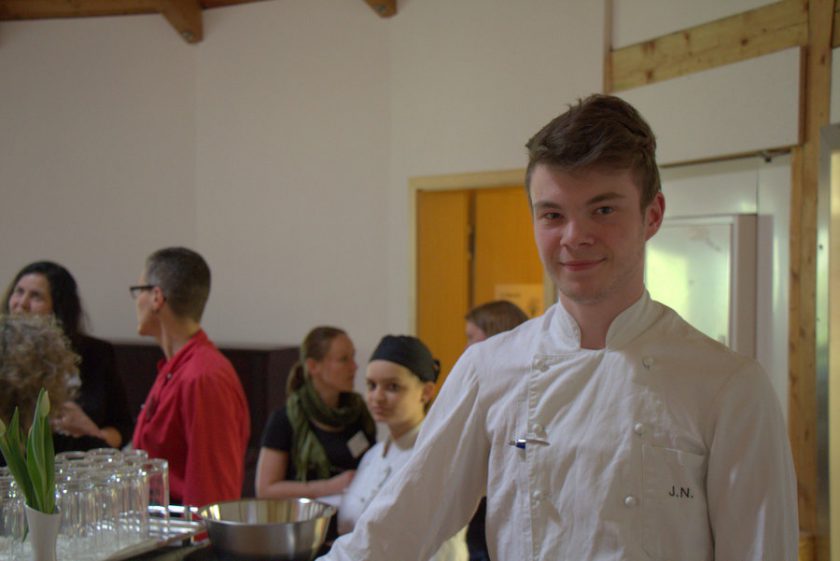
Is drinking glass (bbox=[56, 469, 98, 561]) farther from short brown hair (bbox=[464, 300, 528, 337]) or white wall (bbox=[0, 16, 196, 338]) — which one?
white wall (bbox=[0, 16, 196, 338])

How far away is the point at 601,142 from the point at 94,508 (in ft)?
3.67

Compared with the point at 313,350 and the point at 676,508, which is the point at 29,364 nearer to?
the point at 313,350

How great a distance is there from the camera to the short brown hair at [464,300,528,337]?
3.07m

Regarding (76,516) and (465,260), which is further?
(465,260)

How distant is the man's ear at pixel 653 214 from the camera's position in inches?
46.4

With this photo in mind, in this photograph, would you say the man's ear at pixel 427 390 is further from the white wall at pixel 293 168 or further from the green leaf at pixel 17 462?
the white wall at pixel 293 168

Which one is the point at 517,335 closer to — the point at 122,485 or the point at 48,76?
the point at 122,485

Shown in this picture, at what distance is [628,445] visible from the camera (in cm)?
111

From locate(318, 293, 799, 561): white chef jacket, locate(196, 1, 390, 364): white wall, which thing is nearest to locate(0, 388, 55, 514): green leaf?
locate(318, 293, 799, 561): white chef jacket

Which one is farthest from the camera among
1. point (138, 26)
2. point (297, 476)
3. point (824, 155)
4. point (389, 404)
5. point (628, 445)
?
point (138, 26)

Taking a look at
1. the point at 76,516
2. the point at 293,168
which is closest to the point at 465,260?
the point at 293,168

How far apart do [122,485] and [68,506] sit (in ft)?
0.36

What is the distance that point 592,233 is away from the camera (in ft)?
3.65

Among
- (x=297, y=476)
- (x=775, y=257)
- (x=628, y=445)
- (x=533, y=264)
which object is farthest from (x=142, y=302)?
(x=533, y=264)
